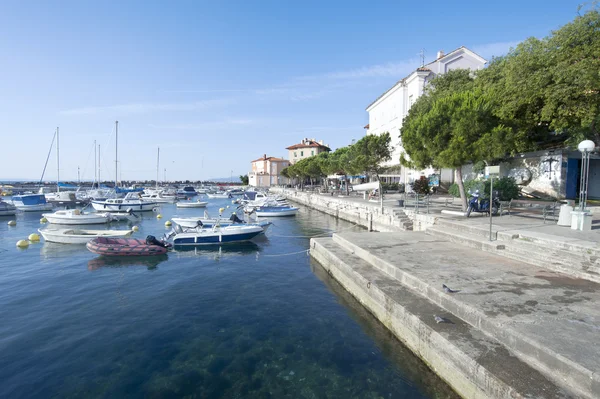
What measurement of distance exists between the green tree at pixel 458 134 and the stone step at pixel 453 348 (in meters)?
9.76

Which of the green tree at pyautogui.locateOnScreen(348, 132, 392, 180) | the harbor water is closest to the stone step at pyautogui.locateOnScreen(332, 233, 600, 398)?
the harbor water

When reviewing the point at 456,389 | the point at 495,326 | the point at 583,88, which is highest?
the point at 583,88

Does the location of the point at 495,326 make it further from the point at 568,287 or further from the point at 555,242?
the point at 555,242

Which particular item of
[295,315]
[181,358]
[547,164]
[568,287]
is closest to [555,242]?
[568,287]

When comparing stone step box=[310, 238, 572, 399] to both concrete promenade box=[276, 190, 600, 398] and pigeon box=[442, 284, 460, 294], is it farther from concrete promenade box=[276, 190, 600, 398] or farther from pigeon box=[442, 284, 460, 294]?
pigeon box=[442, 284, 460, 294]

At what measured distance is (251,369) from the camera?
711 centimetres

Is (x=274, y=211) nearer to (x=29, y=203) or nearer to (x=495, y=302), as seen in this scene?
(x=495, y=302)

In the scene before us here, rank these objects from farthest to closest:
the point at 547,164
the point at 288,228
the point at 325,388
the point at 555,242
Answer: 1. the point at 288,228
2. the point at 547,164
3. the point at 555,242
4. the point at 325,388

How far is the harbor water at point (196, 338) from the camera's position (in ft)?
21.5

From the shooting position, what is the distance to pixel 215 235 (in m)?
20.1

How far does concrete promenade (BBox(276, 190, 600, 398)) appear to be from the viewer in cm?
491

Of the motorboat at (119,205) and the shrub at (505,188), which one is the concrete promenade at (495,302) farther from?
the motorboat at (119,205)

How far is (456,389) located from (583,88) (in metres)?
15.8

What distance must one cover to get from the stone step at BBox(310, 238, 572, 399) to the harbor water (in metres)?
0.37
